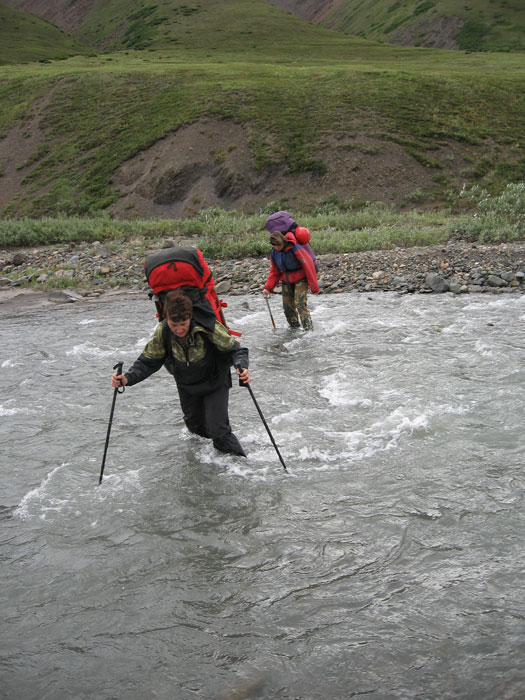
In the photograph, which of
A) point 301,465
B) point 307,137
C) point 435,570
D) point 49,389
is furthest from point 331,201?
point 435,570

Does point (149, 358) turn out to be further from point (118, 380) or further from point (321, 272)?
point (321, 272)

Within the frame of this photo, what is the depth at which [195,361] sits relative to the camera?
7074 mm

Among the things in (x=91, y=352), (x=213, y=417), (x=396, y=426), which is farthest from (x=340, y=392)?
(x=91, y=352)

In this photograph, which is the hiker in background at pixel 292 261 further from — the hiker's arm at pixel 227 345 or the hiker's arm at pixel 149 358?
the hiker's arm at pixel 149 358

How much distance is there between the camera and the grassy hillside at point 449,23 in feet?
380

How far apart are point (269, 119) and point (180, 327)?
44.8 m

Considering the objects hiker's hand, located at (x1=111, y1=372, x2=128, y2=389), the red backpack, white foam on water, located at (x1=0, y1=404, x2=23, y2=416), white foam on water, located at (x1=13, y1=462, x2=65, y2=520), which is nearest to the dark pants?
hiker's hand, located at (x1=111, y1=372, x2=128, y2=389)

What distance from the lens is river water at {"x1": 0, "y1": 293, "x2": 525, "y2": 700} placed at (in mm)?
4742

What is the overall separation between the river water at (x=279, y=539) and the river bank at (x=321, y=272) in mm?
6041

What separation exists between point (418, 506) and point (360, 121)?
145 feet

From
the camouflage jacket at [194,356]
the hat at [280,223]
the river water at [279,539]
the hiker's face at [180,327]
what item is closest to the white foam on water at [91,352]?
the river water at [279,539]

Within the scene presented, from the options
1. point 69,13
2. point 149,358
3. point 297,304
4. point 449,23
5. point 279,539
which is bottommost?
point 279,539

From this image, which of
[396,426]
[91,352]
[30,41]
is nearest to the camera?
[396,426]

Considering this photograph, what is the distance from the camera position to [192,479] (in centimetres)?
783
